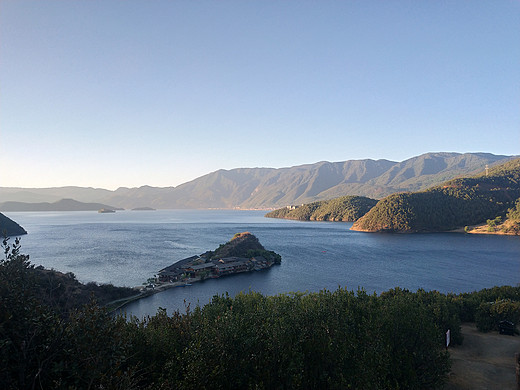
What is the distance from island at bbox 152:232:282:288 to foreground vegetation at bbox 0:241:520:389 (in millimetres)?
39312

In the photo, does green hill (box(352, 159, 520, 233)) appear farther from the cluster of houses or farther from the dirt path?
the dirt path

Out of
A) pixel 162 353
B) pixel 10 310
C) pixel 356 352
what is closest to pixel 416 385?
pixel 356 352

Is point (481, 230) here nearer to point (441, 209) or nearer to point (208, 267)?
point (441, 209)

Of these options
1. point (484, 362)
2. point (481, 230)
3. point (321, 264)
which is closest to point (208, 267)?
point (321, 264)

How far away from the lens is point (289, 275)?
61.1 m

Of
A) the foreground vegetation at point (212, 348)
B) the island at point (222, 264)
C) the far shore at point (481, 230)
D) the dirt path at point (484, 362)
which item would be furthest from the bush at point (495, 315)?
the far shore at point (481, 230)

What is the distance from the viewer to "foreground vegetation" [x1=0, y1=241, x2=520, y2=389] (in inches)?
263

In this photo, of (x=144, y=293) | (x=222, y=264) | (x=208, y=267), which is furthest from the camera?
(x=222, y=264)

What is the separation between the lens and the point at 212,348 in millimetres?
10445

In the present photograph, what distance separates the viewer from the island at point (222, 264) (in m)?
58.0

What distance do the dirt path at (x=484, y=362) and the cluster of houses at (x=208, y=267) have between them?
148 ft

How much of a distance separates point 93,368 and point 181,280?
174ft

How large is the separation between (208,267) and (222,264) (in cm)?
371

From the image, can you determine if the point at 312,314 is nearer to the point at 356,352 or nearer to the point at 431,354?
the point at 356,352
